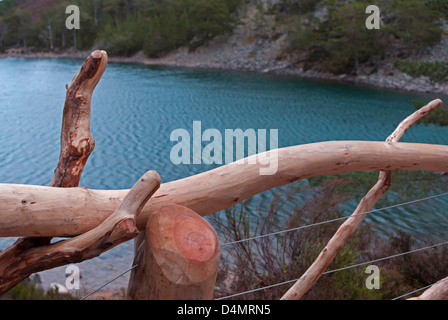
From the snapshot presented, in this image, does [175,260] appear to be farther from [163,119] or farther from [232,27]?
[232,27]

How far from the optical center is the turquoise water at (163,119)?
645cm

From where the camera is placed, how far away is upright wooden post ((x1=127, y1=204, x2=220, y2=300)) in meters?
0.74

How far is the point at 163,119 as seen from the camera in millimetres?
9906

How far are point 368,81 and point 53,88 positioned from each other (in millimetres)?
10945

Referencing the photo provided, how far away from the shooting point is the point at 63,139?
1013 millimetres

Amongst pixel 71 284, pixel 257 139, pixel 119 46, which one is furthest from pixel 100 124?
pixel 119 46

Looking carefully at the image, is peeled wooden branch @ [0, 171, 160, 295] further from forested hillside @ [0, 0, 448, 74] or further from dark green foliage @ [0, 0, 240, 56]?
dark green foliage @ [0, 0, 240, 56]

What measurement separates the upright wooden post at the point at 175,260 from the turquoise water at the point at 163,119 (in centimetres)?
331

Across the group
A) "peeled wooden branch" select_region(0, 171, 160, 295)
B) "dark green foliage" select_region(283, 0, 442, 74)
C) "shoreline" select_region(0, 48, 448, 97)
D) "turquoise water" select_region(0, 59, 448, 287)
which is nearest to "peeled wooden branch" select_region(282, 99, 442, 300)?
"peeled wooden branch" select_region(0, 171, 160, 295)

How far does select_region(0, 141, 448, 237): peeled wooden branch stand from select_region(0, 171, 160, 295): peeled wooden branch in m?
0.04

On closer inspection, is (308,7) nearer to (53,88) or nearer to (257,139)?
(53,88)

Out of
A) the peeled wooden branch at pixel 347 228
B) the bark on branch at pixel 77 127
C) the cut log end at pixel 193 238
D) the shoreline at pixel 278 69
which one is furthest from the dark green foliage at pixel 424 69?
the cut log end at pixel 193 238

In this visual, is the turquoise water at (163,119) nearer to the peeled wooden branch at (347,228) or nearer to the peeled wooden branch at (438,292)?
the peeled wooden branch at (347,228)

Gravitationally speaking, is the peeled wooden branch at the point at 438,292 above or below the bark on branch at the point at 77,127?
below
